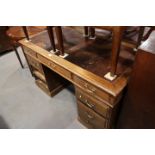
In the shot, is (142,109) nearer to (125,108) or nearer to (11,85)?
(125,108)

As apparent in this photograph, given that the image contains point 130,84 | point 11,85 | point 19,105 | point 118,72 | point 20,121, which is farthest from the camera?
point 11,85

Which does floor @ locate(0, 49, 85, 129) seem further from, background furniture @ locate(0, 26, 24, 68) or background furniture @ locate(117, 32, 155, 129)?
background furniture @ locate(0, 26, 24, 68)

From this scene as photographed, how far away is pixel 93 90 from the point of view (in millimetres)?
1035

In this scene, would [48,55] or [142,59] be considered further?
[48,55]

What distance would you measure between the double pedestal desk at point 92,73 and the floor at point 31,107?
26 centimetres

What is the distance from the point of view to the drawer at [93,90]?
954 millimetres

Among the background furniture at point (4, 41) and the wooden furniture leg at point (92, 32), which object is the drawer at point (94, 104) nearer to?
the wooden furniture leg at point (92, 32)

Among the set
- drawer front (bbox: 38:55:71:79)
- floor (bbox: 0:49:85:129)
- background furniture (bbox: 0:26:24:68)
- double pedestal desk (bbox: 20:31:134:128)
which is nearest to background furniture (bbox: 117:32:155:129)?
double pedestal desk (bbox: 20:31:134:128)

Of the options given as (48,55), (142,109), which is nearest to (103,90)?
(142,109)

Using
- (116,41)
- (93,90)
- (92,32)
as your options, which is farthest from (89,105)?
(92,32)

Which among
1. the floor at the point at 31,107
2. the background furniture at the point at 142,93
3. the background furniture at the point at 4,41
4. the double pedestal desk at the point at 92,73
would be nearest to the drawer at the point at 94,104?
the double pedestal desk at the point at 92,73

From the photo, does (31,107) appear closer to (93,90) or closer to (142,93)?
(93,90)
